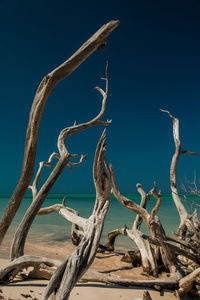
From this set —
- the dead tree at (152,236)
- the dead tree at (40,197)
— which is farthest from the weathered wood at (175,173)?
the dead tree at (40,197)

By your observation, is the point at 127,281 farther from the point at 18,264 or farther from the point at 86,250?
the point at 86,250

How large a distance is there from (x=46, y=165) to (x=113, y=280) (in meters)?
4.08

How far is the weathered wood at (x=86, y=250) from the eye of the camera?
147 centimetres

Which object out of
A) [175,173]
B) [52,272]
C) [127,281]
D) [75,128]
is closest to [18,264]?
[52,272]

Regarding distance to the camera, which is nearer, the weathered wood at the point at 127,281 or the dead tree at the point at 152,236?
the weathered wood at the point at 127,281

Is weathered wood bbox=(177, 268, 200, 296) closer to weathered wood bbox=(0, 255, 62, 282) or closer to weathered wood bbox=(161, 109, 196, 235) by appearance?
weathered wood bbox=(0, 255, 62, 282)

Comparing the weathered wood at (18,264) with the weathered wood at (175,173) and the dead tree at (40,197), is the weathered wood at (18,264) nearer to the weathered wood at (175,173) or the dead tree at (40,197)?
the dead tree at (40,197)

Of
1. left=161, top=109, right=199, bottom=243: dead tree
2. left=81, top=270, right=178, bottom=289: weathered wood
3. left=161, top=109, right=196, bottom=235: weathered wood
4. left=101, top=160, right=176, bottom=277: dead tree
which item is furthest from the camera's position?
left=161, top=109, right=196, bottom=235: weathered wood

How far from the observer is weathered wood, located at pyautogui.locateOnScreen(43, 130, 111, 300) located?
1475 mm

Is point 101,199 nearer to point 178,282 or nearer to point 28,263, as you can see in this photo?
point 28,263

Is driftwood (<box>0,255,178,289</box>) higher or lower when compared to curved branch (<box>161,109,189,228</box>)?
lower

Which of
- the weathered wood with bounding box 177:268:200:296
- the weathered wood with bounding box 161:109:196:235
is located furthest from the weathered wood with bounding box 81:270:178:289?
the weathered wood with bounding box 161:109:196:235

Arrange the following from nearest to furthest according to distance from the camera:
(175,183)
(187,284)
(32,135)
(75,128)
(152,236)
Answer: (32,135), (187,284), (152,236), (75,128), (175,183)

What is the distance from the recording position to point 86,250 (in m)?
1.58
